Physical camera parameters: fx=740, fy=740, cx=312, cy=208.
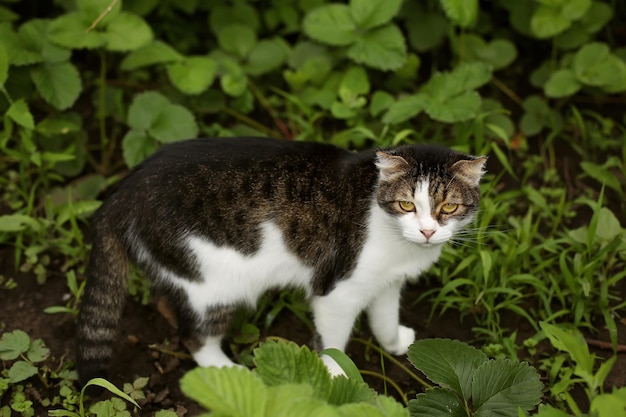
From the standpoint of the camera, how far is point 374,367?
10.9 ft

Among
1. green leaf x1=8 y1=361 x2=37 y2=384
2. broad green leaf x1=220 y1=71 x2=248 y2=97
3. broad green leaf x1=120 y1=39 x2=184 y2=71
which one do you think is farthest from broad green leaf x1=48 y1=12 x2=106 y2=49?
green leaf x1=8 y1=361 x2=37 y2=384

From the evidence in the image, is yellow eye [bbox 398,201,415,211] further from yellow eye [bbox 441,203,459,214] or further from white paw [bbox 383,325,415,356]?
white paw [bbox 383,325,415,356]

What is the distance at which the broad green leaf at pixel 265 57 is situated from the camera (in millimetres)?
4215

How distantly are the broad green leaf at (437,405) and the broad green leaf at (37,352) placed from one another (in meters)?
1.58

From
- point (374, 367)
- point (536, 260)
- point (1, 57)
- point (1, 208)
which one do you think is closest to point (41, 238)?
point (1, 208)

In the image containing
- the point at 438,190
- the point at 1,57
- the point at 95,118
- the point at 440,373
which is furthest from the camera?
the point at 95,118

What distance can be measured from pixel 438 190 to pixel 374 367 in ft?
3.25

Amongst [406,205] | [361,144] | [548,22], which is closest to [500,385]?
[406,205]

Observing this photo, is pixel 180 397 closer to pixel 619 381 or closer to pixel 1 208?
pixel 1 208

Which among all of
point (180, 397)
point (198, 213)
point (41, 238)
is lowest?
point (180, 397)

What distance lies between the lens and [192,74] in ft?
12.7

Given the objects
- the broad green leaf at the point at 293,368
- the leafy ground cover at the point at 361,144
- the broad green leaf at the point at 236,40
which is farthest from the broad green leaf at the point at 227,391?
the broad green leaf at the point at 236,40

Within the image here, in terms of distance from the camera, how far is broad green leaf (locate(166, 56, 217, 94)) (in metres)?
3.84

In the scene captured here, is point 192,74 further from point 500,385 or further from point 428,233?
point 500,385
